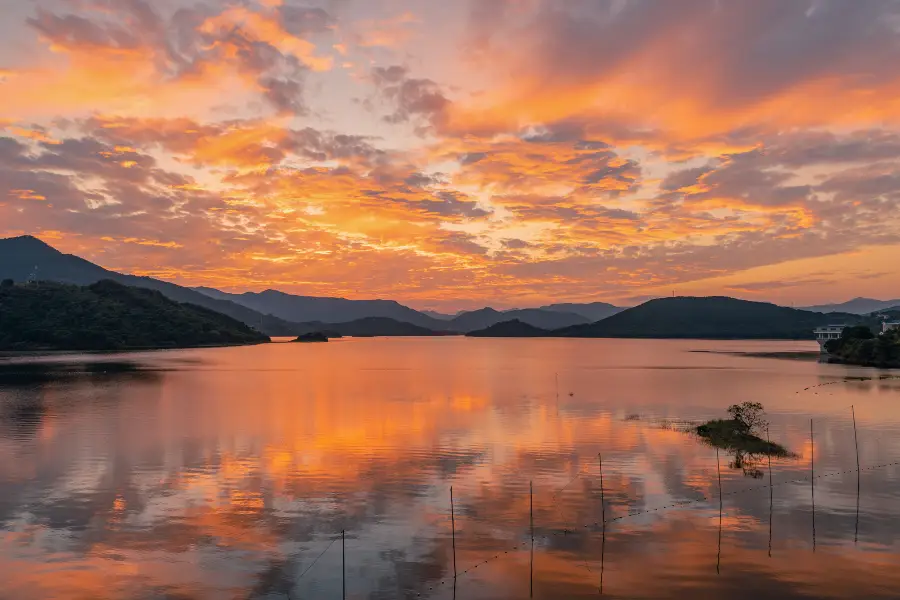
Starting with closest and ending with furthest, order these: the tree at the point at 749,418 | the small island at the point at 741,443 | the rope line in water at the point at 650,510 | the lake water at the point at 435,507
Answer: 1. the lake water at the point at 435,507
2. the rope line in water at the point at 650,510
3. the small island at the point at 741,443
4. the tree at the point at 749,418

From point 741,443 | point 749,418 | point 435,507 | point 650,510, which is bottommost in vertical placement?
point 435,507

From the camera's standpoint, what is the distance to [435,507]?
43125mm

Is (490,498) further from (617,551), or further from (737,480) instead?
(737,480)

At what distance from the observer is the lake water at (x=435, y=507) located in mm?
30500

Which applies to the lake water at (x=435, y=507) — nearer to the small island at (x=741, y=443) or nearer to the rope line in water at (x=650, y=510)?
the rope line in water at (x=650, y=510)

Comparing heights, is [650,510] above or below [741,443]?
below

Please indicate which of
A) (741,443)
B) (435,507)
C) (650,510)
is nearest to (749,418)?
(741,443)

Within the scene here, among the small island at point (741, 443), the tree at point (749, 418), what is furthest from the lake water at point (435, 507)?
the tree at point (749, 418)

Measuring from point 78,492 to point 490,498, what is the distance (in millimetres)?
30692

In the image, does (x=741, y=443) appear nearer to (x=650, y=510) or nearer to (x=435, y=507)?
(x=650, y=510)

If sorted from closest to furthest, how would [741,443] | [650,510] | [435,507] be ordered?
[650,510] < [435,507] < [741,443]

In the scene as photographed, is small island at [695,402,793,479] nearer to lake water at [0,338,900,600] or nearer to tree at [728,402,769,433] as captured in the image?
tree at [728,402,769,433]

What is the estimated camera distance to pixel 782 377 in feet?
527

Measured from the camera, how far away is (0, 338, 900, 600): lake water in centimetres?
3050
